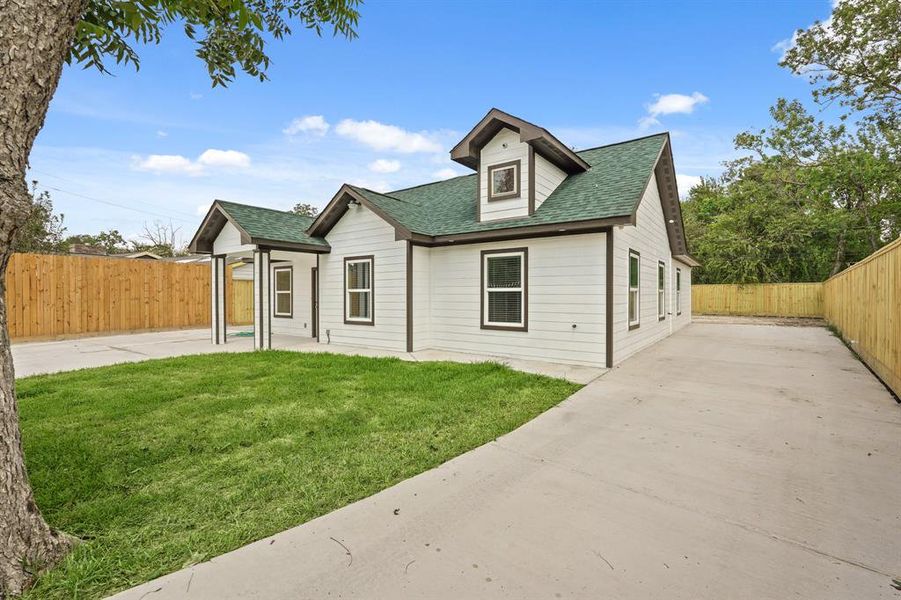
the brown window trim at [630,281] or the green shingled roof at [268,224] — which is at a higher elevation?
the green shingled roof at [268,224]

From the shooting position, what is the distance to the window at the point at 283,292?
42.5ft

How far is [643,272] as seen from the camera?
985 centimetres

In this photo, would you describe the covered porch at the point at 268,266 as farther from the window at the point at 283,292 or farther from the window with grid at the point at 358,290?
the window with grid at the point at 358,290

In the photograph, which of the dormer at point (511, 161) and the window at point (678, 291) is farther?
the window at point (678, 291)

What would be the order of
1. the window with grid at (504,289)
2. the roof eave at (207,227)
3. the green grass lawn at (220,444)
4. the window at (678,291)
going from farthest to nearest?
the window at (678,291) < the roof eave at (207,227) < the window with grid at (504,289) < the green grass lawn at (220,444)

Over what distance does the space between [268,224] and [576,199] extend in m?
7.64

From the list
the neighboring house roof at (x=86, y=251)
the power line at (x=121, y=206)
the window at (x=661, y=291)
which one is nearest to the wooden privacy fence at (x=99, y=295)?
the power line at (x=121, y=206)

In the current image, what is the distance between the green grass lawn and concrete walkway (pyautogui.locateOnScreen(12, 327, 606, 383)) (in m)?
0.99

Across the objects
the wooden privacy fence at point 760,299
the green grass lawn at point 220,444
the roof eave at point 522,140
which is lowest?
the green grass lawn at point 220,444

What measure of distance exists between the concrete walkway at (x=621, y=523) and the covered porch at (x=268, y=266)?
7.90 meters

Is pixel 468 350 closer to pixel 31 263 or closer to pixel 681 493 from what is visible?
pixel 681 493

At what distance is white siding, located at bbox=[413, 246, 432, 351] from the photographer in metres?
9.34

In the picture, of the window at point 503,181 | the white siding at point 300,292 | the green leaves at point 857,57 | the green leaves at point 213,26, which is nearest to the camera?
the green leaves at point 213,26

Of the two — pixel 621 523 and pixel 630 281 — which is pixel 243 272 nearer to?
pixel 630 281
